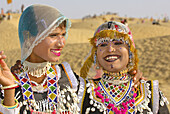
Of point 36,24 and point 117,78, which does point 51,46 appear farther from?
point 117,78

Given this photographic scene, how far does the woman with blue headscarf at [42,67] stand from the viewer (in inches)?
94.9

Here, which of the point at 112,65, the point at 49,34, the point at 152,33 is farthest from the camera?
the point at 152,33

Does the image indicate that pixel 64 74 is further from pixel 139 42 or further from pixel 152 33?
pixel 152 33

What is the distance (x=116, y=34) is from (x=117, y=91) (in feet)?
2.40

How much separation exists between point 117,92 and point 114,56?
47cm

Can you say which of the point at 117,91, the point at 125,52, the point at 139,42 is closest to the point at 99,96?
the point at 117,91

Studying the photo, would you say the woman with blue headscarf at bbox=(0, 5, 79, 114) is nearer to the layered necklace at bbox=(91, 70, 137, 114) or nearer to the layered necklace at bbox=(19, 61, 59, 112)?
the layered necklace at bbox=(19, 61, 59, 112)

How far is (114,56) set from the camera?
2.80m

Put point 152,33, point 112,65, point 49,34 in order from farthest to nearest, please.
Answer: point 152,33
point 112,65
point 49,34

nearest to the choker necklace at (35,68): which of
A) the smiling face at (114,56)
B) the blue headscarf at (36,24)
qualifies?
the blue headscarf at (36,24)

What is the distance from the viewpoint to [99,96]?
2.84m

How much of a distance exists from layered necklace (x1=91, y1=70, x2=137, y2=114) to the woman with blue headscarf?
396 millimetres

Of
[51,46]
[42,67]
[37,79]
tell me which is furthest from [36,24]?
[37,79]

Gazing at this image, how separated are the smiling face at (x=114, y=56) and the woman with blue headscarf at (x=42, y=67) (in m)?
0.50
